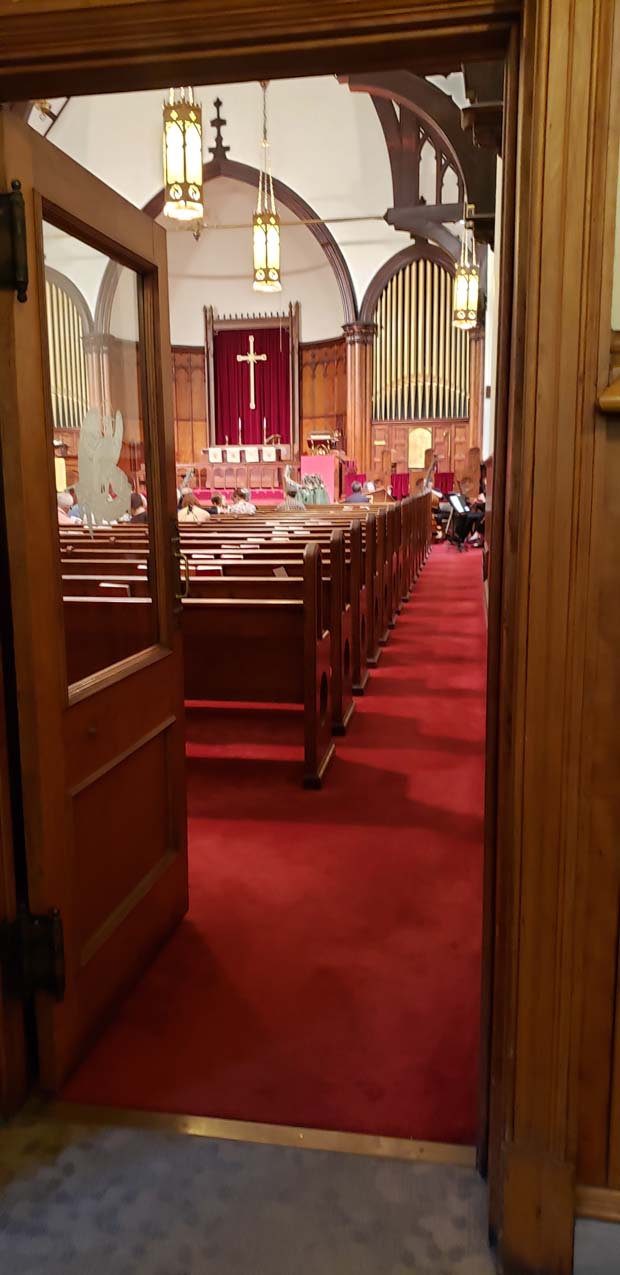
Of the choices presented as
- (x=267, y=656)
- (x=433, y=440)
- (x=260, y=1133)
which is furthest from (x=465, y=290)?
(x=260, y=1133)

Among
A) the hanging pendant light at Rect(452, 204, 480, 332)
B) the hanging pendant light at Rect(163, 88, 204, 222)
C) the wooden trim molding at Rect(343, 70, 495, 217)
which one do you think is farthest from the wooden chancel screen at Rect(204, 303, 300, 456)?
the hanging pendant light at Rect(163, 88, 204, 222)

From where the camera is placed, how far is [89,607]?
2.01m

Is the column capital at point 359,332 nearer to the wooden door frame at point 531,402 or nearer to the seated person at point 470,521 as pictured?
the seated person at point 470,521

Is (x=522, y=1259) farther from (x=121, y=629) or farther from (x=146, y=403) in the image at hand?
(x=146, y=403)

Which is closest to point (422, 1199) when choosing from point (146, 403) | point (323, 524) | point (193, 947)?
point (193, 947)

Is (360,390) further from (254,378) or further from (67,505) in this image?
(67,505)

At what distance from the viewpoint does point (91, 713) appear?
1.76m

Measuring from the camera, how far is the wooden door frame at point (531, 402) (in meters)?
1.08

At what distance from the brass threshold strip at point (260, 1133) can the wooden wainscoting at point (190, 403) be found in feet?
51.7

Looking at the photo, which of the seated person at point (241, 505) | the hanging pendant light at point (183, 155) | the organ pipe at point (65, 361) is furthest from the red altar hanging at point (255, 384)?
the organ pipe at point (65, 361)

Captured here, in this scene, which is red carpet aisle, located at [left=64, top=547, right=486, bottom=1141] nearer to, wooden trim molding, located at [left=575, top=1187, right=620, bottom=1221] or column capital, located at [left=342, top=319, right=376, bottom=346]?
wooden trim molding, located at [left=575, top=1187, right=620, bottom=1221]

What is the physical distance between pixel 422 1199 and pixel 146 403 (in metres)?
1.63

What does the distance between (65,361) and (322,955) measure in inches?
57.8

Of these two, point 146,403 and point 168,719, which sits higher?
point 146,403
